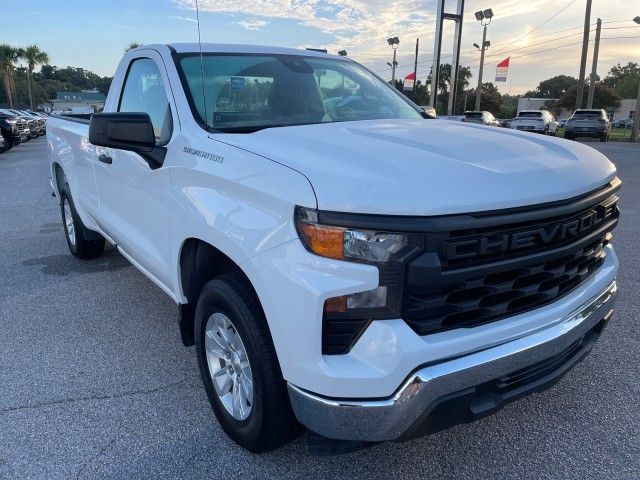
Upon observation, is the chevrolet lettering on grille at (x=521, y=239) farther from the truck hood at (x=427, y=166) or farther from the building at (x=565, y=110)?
the building at (x=565, y=110)

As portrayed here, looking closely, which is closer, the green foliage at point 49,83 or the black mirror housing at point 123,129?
the black mirror housing at point 123,129

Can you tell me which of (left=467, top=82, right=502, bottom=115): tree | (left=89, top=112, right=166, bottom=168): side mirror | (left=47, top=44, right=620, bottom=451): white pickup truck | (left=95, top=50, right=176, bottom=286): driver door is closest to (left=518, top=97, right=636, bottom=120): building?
(left=467, top=82, right=502, bottom=115): tree

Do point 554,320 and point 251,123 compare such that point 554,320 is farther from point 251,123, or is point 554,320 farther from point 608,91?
point 608,91

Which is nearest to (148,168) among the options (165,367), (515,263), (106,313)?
(165,367)

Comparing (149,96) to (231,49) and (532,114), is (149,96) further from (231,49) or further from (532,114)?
(532,114)

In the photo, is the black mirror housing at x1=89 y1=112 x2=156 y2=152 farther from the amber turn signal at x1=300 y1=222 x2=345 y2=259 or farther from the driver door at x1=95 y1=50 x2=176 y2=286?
the amber turn signal at x1=300 y1=222 x2=345 y2=259

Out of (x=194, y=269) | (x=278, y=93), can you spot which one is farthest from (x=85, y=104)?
(x=194, y=269)

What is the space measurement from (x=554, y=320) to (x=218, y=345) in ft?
5.01

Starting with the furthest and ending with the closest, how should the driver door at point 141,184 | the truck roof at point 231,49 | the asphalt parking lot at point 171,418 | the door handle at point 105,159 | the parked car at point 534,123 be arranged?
the parked car at point 534,123 < the door handle at point 105,159 < the truck roof at point 231,49 < the driver door at point 141,184 < the asphalt parking lot at point 171,418

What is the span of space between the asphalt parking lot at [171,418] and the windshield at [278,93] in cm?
159

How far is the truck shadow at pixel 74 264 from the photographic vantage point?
5422 millimetres

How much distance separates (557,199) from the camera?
7.14 ft

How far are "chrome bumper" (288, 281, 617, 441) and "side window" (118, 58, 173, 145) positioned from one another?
173cm

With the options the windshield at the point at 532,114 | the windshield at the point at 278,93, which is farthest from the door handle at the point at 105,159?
the windshield at the point at 532,114
